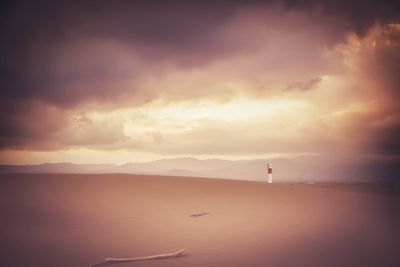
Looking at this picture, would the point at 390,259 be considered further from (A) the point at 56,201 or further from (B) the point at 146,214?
(A) the point at 56,201

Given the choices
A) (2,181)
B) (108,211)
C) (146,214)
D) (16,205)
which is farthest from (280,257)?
(2,181)

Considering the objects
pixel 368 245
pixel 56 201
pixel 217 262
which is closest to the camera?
pixel 217 262

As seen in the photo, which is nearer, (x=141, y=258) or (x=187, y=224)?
(x=141, y=258)

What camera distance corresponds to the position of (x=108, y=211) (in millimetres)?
9047

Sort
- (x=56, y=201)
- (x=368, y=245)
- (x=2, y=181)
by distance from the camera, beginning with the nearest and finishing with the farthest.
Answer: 1. (x=368, y=245)
2. (x=56, y=201)
3. (x=2, y=181)

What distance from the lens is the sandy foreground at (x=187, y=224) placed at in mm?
6945

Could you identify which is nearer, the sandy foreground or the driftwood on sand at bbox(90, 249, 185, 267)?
the driftwood on sand at bbox(90, 249, 185, 267)

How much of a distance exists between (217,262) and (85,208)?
14.2ft

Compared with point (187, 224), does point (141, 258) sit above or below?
below

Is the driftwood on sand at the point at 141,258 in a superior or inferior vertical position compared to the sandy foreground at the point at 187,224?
inferior

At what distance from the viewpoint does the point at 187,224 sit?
8.69m

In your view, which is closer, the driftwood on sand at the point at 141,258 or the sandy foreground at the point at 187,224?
the driftwood on sand at the point at 141,258

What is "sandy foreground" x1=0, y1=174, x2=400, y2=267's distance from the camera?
695 cm

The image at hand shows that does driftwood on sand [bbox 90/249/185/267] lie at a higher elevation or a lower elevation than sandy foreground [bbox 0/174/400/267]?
lower
